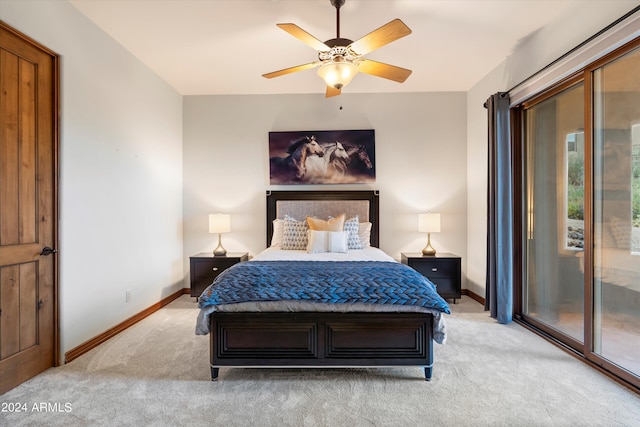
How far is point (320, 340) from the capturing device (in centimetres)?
227

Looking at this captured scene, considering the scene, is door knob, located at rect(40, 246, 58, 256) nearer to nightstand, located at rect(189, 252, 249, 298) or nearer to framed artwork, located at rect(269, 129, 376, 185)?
nightstand, located at rect(189, 252, 249, 298)

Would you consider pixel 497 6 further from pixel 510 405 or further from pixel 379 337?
pixel 510 405

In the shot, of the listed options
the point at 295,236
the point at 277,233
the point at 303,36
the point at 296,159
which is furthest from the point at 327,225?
the point at 303,36

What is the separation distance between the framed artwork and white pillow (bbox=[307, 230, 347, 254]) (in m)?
1.07

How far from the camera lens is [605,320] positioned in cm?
242

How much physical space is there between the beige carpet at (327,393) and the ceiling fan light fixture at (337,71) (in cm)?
228

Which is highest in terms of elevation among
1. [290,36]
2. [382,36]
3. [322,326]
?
[290,36]

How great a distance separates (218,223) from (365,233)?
199cm

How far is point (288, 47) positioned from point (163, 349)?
3.16 metres

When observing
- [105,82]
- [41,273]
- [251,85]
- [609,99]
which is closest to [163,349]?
[41,273]

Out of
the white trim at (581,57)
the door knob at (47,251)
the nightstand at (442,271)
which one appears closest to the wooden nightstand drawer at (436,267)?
the nightstand at (442,271)

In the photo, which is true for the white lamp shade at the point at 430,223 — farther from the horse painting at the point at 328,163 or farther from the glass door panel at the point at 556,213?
the horse painting at the point at 328,163

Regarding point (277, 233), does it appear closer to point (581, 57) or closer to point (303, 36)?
point (303, 36)

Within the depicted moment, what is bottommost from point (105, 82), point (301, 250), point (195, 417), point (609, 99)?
point (195, 417)
